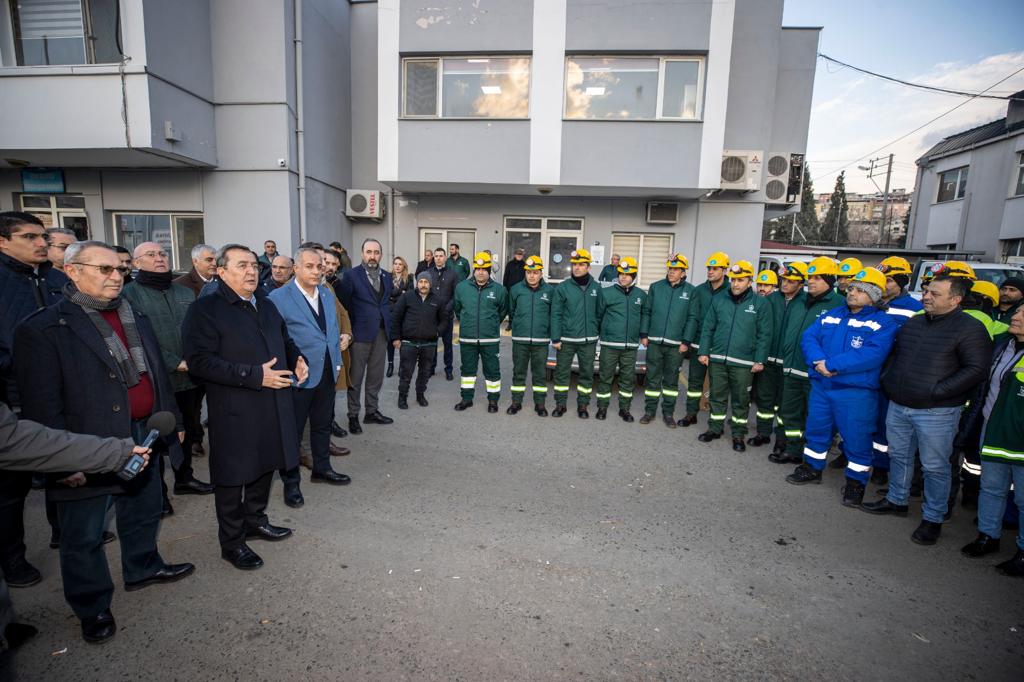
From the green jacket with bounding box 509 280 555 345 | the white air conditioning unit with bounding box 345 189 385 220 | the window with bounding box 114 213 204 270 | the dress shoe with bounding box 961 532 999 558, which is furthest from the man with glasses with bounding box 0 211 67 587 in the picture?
the white air conditioning unit with bounding box 345 189 385 220

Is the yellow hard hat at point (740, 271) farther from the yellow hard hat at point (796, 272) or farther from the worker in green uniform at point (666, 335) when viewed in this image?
the worker in green uniform at point (666, 335)

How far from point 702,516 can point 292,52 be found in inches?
Answer: 491

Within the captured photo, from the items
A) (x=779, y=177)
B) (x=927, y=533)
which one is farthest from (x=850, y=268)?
(x=779, y=177)

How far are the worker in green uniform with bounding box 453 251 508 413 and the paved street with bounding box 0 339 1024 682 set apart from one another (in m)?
2.08

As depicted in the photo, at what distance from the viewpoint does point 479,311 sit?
6.64m

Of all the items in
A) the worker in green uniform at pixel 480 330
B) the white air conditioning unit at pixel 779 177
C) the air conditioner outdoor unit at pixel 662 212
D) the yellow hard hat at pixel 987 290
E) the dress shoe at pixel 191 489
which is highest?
the white air conditioning unit at pixel 779 177

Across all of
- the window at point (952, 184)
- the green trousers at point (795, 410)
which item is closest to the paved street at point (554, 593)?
the green trousers at point (795, 410)

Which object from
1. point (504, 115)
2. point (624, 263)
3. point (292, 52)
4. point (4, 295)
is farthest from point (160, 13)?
point (624, 263)

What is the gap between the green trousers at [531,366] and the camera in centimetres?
658

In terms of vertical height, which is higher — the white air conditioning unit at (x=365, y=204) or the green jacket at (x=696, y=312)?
the white air conditioning unit at (x=365, y=204)

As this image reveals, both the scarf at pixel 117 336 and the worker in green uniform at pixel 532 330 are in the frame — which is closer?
the scarf at pixel 117 336

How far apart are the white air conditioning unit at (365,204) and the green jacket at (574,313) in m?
8.34

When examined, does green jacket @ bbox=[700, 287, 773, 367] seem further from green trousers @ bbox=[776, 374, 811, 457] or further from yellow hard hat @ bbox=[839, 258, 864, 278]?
yellow hard hat @ bbox=[839, 258, 864, 278]

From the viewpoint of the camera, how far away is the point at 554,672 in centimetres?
241
